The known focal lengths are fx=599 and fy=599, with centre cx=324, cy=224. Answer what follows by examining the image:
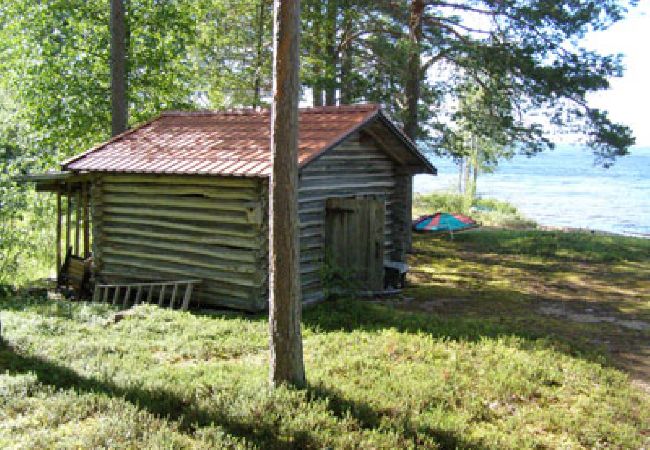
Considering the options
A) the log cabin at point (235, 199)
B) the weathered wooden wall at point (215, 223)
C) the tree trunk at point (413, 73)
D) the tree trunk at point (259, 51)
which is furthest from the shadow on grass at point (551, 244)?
the tree trunk at point (259, 51)

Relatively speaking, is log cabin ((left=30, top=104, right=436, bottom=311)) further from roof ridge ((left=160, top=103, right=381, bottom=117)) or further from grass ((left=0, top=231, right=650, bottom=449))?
grass ((left=0, top=231, right=650, bottom=449))

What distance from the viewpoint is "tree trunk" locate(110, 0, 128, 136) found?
17.1 m

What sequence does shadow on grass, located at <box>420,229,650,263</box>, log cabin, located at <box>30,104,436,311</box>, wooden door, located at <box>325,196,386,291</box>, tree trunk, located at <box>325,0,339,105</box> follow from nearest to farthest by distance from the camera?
1. log cabin, located at <box>30,104,436,311</box>
2. wooden door, located at <box>325,196,386,291</box>
3. shadow on grass, located at <box>420,229,650,263</box>
4. tree trunk, located at <box>325,0,339,105</box>

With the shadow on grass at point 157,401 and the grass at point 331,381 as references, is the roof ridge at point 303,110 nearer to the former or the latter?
the grass at point 331,381

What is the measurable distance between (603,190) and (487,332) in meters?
67.2

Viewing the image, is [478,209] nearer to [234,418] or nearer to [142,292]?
[142,292]

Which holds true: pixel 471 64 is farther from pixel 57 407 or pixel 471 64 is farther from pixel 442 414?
pixel 57 407

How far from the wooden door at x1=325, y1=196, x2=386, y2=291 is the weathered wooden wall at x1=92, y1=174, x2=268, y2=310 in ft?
5.74

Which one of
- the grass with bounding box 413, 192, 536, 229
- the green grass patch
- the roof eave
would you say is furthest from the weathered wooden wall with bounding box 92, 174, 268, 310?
the grass with bounding box 413, 192, 536, 229

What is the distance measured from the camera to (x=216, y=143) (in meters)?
12.5

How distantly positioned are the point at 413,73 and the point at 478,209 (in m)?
16.7

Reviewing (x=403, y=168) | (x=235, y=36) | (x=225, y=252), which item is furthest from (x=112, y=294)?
(x=235, y=36)

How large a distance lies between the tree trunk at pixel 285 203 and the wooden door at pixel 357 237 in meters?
5.58

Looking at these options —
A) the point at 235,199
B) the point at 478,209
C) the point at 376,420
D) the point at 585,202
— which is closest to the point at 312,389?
the point at 376,420
